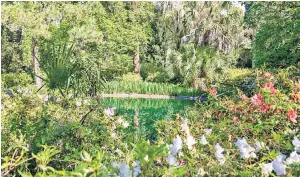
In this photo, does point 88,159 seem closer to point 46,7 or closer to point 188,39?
point 46,7

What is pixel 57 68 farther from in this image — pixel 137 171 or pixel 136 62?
pixel 136 62

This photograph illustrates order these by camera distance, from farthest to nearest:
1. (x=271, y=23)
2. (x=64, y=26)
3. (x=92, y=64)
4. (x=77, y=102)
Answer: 1. (x=64, y=26)
2. (x=271, y=23)
3. (x=92, y=64)
4. (x=77, y=102)

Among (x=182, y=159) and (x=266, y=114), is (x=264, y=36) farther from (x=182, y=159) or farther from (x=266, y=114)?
(x=182, y=159)

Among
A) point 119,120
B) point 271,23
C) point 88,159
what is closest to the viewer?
point 88,159

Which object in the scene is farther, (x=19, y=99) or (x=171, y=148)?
(x=19, y=99)

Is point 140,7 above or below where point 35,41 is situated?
above

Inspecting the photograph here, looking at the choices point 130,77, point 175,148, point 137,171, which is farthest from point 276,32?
point 130,77

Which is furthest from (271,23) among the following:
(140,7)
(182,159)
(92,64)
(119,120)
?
(140,7)

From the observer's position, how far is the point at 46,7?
15344 millimetres

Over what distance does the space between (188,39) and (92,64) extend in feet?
45.3

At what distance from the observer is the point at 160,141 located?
1841 mm

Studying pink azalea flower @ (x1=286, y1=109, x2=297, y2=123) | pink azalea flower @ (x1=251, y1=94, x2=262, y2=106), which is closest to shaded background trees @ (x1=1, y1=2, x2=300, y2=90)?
pink azalea flower @ (x1=251, y1=94, x2=262, y2=106)

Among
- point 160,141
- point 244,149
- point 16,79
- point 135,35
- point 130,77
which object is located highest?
point 244,149

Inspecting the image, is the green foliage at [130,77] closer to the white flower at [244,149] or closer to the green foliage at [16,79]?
the green foliage at [16,79]
